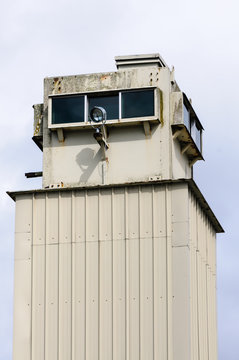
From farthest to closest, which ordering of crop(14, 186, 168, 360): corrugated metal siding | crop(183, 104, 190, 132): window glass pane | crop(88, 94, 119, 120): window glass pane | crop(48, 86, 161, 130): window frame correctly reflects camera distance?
crop(183, 104, 190, 132): window glass pane → crop(88, 94, 119, 120): window glass pane → crop(48, 86, 161, 130): window frame → crop(14, 186, 168, 360): corrugated metal siding

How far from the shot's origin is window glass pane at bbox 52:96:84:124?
42.5 meters

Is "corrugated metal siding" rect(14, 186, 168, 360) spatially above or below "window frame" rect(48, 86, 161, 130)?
below

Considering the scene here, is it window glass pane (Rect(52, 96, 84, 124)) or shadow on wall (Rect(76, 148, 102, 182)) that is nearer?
shadow on wall (Rect(76, 148, 102, 182))

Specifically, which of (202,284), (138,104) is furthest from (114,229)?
(138,104)

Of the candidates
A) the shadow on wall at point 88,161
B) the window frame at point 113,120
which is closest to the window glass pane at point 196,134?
the window frame at point 113,120

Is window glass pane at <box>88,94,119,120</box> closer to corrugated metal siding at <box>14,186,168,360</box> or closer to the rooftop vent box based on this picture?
the rooftop vent box

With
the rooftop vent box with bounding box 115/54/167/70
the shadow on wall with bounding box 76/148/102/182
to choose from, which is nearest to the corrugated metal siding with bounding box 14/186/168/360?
the shadow on wall with bounding box 76/148/102/182

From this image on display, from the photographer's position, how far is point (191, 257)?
4066 cm

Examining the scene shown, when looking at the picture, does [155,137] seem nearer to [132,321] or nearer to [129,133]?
[129,133]

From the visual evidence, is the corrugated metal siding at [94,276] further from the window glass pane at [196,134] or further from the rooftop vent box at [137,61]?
the rooftop vent box at [137,61]

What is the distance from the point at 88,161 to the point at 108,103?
6.50 feet

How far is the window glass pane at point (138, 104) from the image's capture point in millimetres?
42031

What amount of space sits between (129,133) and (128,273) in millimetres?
4880

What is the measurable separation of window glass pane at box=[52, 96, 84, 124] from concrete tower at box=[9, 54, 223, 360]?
32mm
